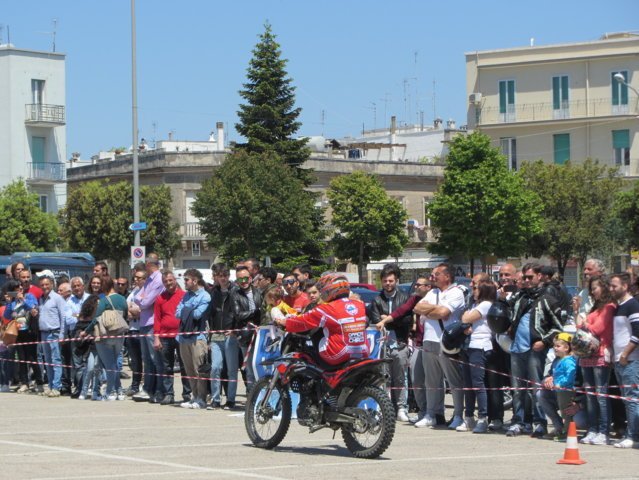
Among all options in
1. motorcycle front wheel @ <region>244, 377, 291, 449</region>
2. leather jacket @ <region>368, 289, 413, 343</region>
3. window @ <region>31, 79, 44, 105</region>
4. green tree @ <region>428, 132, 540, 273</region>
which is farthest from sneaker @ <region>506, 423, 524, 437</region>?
window @ <region>31, 79, 44, 105</region>

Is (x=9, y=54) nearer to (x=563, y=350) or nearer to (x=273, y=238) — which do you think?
(x=273, y=238)

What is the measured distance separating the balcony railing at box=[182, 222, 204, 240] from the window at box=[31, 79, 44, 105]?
1014 centimetres

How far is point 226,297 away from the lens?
1720 cm

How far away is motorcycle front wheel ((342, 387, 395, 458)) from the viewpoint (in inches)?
461

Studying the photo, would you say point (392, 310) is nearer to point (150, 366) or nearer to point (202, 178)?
point (150, 366)

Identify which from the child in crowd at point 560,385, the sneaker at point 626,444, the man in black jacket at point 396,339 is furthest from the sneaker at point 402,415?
the sneaker at point 626,444

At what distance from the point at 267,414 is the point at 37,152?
56.0 m

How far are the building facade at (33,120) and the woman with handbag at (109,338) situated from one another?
4725 cm

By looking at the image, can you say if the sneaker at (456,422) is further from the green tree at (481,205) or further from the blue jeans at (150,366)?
the green tree at (481,205)

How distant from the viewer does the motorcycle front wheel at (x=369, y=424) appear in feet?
38.4

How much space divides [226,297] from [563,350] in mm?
5149

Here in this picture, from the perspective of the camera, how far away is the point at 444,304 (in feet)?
48.8

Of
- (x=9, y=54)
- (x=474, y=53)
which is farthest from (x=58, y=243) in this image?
(x=474, y=53)

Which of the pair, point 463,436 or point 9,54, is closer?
point 463,436
